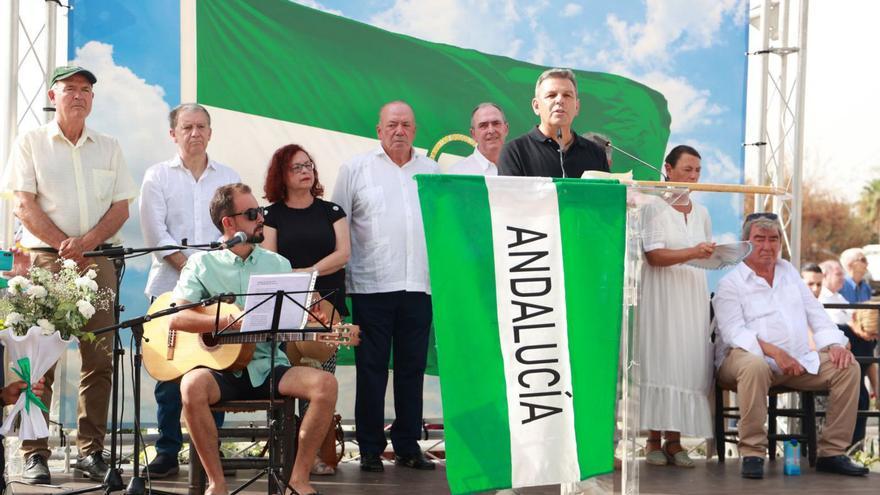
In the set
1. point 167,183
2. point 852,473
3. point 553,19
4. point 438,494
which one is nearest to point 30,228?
point 167,183

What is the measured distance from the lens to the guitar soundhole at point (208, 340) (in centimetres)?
483

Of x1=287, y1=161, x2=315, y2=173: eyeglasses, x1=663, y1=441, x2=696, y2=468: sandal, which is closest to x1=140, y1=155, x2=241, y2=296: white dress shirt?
x1=287, y1=161, x2=315, y2=173: eyeglasses

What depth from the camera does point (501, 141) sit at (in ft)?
21.9

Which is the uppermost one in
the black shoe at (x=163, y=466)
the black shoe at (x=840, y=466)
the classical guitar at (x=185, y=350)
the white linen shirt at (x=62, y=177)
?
the white linen shirt at (x=62, y=177)

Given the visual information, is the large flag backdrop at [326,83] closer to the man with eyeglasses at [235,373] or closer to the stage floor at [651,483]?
the stage floor at [651,483]

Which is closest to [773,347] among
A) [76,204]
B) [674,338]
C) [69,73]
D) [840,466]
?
[674,338]

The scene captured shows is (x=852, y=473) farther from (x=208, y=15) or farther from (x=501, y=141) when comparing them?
(x=208, y=15)

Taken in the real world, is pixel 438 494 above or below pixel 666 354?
below

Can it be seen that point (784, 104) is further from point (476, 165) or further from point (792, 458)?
point (792, 458)

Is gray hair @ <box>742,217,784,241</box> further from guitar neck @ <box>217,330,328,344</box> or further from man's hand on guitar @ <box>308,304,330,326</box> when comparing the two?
guitar neck @ <box>217,330,328,344</box>

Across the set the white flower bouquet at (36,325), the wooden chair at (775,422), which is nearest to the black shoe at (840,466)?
the wooden chair at (775,422)

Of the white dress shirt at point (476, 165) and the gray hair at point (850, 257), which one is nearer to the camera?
the white dress shirt at point (476, 165)

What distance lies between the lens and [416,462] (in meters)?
6.23

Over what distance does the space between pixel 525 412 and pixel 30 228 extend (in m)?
3.01
